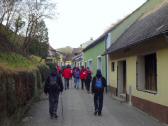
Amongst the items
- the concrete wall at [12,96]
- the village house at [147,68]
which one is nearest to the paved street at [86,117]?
the village house at [147,68]

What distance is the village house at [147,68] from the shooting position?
13.7 meters

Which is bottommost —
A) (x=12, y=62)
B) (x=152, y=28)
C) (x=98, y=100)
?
(x=98, y=100)

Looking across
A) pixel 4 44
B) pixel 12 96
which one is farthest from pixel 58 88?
pixel 4 44

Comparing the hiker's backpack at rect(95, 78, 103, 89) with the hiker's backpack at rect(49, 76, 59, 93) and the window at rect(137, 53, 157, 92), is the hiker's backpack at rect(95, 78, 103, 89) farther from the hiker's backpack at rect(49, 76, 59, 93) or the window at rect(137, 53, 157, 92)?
the window at rect(137, 53, 157, 92)

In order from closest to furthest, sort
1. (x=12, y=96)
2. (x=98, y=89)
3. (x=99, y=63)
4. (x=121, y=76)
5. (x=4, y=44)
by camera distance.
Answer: (x=12, y=96), (x=98, y=89), (x=4, y=44), (x=121, y=76), (x=99, y=63)

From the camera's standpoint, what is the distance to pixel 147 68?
57.5ft

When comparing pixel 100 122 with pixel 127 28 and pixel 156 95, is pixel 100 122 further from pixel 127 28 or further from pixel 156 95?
pixel 127 28

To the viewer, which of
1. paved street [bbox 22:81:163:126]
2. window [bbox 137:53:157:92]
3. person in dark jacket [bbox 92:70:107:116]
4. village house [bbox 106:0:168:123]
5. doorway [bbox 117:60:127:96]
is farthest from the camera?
doorway [bbox 117:60:127:96]

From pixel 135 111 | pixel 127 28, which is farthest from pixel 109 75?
pixel 135 111

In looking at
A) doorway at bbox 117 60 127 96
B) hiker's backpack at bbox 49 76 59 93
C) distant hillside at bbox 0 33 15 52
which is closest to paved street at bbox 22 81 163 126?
hiker's backpack at bbox 49 76 59 93

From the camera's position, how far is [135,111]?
55.2 feet

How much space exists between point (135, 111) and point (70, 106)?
10.6ft

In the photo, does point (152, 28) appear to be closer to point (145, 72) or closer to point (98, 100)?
point (145, 72)

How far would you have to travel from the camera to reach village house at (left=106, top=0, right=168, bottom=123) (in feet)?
45.0
